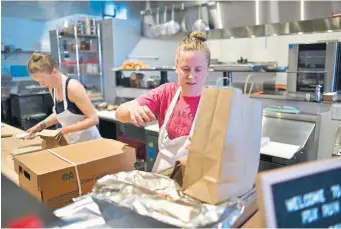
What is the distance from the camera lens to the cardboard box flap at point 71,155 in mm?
968

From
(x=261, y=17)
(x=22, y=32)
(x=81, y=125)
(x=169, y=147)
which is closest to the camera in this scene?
(x=169, y=147)

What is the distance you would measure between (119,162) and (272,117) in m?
1.72

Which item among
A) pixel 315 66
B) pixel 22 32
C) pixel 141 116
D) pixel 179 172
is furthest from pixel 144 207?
pixel 22 32

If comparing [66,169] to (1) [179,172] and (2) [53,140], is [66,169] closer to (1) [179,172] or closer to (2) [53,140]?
(1) [179,172]

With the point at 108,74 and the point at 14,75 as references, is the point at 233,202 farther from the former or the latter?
the point at 14,75

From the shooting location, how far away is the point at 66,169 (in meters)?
0.96

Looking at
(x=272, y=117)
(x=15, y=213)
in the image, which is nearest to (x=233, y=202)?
(x=15, y=213)

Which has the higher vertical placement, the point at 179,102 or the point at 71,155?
the point at 179,102

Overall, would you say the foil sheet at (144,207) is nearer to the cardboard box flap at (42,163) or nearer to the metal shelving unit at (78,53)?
the cardboard box flap at (42,163)

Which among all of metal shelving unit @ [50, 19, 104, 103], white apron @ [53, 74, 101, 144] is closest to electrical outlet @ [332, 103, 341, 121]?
white apron @ [53, 74, 101, 144]

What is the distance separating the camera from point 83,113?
6.44 ft

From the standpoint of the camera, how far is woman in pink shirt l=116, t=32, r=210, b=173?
1172mm

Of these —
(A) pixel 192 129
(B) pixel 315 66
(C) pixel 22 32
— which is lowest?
(A) pixel 192 129

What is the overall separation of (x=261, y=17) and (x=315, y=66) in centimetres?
125
